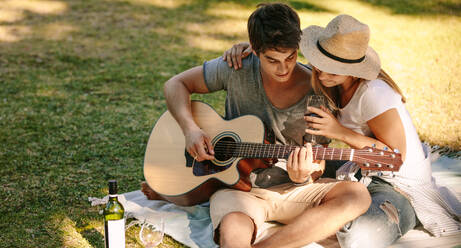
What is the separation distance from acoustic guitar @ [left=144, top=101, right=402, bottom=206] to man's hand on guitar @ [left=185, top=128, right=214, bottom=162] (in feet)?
0.16

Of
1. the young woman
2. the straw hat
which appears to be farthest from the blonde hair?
the straw hat

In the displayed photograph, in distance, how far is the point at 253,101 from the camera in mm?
3244

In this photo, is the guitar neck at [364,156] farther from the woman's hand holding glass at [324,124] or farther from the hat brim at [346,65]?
the hat brim at [346,65]

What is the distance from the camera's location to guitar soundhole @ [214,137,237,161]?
123 inches

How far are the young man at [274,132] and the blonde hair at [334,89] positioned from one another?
0.52 ft

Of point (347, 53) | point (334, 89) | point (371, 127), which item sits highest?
point (347, 53)

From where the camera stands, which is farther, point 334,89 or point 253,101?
point 253,101

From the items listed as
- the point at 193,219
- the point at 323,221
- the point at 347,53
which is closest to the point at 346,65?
the point at 347,53

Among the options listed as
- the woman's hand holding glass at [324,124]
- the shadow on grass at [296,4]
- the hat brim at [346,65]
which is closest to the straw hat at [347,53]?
the hat brim at [346,65]

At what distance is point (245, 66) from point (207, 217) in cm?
104

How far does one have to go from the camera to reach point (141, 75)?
639cm

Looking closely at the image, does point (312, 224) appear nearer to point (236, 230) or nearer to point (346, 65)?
point (236, 230)

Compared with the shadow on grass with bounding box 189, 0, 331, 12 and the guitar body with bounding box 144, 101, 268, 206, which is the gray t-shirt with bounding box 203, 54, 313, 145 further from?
the shadow on grass with bounding box 189, 0, 331, 12

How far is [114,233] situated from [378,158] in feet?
4.87
